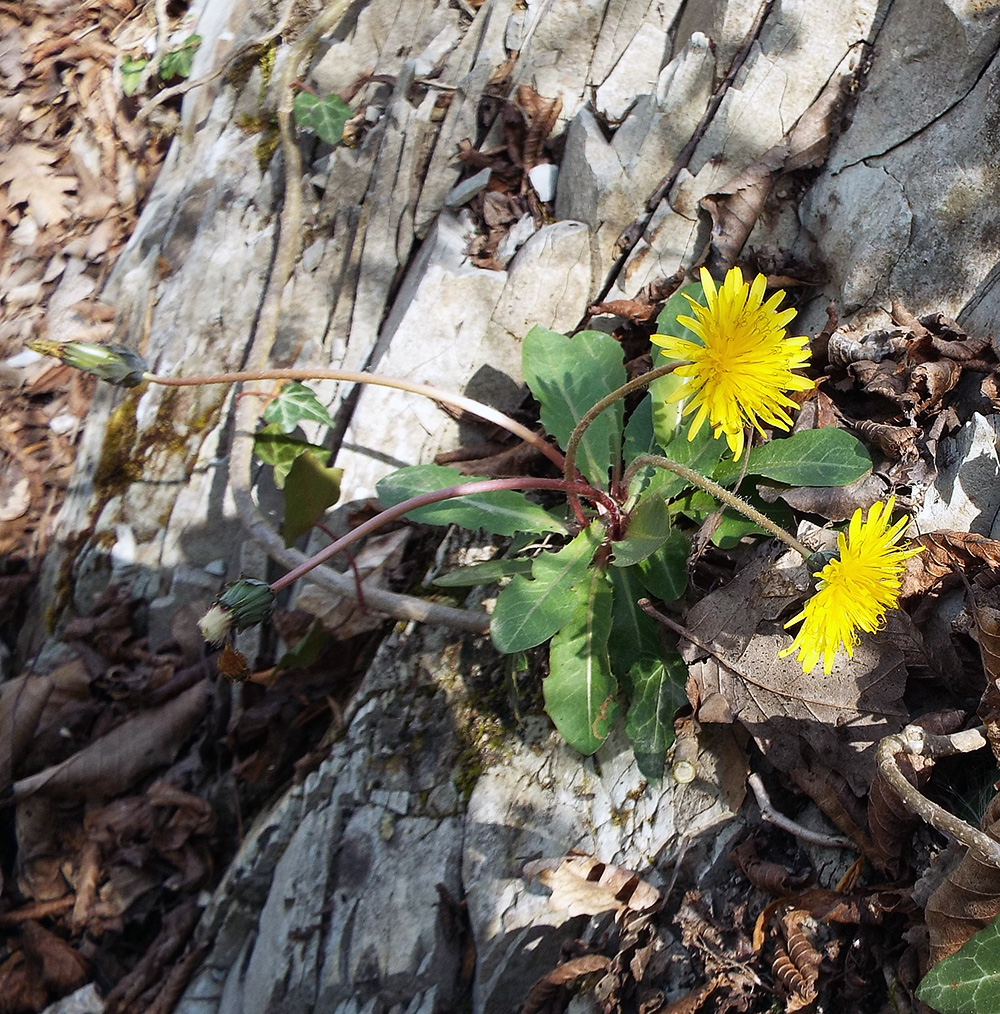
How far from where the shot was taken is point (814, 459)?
1.93m

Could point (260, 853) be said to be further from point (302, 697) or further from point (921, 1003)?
point (921, 1003)

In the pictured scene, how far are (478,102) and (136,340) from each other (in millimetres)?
1972

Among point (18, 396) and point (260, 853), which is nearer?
point (260, 853)

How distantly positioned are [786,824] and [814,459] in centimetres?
85

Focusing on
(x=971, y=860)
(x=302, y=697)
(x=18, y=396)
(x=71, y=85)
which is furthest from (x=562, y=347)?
(x=71, y=85)

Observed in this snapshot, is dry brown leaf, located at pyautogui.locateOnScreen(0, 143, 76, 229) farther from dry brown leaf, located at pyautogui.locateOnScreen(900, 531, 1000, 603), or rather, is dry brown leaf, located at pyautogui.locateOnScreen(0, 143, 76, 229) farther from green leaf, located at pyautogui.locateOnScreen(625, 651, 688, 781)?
dry brown leaf, located at pyautogui.locateOnScreen(900, 531, 1000, 603)

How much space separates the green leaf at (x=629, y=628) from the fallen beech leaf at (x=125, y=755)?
5.79 ft

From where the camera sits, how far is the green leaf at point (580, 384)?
2439mm

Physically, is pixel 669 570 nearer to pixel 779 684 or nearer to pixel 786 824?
pixel 779 684

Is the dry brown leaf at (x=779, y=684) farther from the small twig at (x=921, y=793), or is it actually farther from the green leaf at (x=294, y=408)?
the green leaf at (x=294, y=408)

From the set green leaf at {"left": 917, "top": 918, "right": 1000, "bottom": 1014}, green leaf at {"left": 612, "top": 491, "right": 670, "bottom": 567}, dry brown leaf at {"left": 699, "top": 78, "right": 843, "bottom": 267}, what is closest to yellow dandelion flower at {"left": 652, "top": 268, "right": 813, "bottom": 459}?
green leaf at {"left": 612, "top": 491, "right": 670, "bottom": 567}

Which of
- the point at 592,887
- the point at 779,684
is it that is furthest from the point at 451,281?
the point at 592,887

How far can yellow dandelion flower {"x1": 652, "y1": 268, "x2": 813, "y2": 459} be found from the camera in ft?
5.26

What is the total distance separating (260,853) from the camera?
8.21ft
